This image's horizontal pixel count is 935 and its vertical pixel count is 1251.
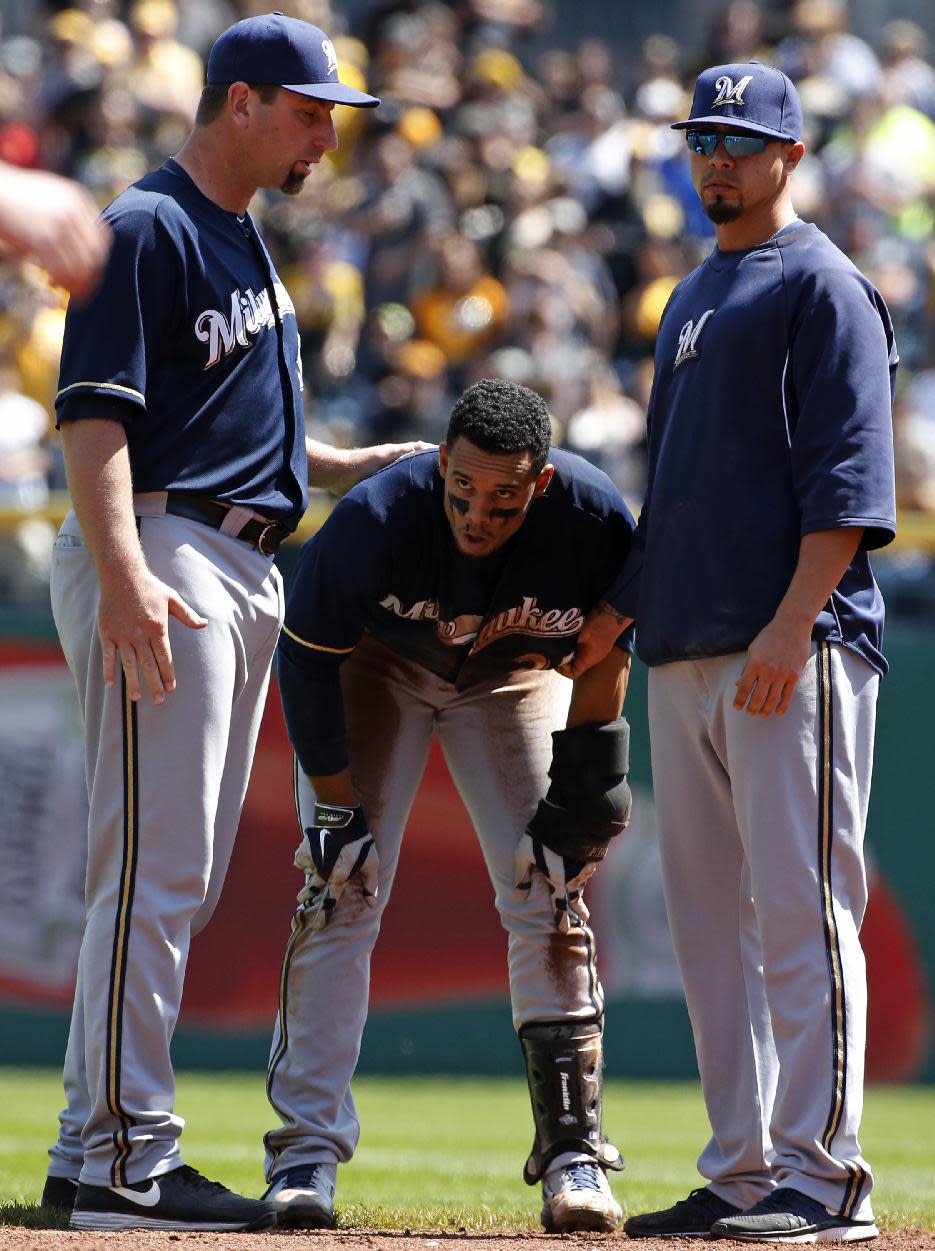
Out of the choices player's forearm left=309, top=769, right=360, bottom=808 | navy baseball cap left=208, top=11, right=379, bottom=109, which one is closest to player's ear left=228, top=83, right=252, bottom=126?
navy baseball cap left=208, top=11, right=379, bottom=109

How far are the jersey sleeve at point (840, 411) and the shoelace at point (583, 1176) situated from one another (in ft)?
5.48

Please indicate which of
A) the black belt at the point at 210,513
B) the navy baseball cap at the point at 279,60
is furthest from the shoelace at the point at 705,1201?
the navy baseball cap at the point at 279,60

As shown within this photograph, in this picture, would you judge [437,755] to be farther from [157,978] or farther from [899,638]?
[157,978]

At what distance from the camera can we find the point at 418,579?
4.68 meters

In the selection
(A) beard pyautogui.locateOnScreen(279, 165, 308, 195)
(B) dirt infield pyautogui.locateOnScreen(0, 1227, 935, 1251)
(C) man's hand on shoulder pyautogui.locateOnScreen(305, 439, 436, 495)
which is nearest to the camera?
(B) dirt infield pyautogui.locateOnScreen(0, 1227, 935, 1251)

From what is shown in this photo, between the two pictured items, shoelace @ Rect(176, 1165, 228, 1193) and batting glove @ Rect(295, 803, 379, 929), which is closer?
shoelace @ Rect(176, 1165, 228, 1193)

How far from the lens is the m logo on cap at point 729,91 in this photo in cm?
432

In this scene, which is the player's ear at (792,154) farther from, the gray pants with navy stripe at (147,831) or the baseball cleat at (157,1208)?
the baseball cleat at (157,1208)

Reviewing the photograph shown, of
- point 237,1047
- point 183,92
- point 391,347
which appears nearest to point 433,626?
point 237,1047

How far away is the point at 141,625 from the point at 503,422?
963 mm

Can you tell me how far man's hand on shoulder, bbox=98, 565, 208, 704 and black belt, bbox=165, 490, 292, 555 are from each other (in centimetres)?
23

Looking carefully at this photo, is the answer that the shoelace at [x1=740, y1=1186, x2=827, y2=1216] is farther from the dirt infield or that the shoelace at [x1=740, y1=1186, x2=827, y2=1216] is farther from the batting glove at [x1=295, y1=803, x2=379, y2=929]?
the batting glove at [x1=295, y1=803, x2=379, y2=929]

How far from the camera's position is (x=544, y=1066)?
4.73m

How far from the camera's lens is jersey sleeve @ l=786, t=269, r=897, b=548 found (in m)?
4.06
